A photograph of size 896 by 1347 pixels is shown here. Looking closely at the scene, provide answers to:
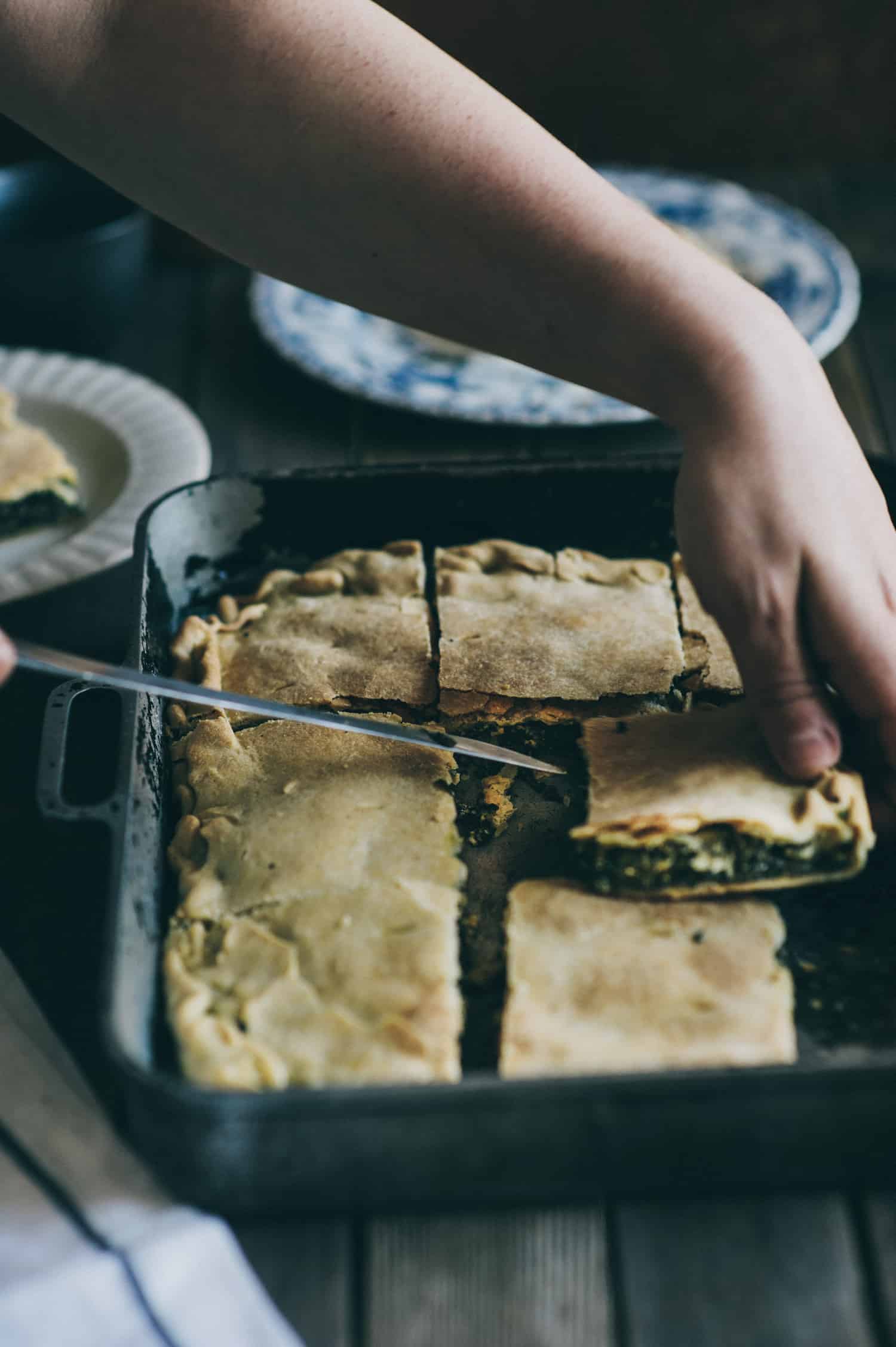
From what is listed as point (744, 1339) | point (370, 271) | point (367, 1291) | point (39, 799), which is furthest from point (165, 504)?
point (744, 1339)

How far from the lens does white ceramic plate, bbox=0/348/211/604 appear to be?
6.32ft

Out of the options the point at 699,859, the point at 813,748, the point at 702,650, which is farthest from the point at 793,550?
the point at 702,650

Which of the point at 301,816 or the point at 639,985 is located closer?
the point at 639,985

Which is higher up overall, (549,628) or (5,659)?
(5,659)

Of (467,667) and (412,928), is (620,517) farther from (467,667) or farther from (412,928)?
(412,928)

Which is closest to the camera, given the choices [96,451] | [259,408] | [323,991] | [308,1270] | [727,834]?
[308,1270]

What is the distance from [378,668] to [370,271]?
506 mm

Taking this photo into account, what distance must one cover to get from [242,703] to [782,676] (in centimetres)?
57

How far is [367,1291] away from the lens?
1.12 m

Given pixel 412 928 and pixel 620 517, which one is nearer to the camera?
pixel 412 928

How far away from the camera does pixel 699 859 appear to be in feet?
4.47

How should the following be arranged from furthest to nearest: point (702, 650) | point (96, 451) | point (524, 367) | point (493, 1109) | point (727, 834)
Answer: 1. point (96, 451)
2. point (524, 367)
3. point (702, 650)
4. point (727, 834)
5. point (493, 1109)

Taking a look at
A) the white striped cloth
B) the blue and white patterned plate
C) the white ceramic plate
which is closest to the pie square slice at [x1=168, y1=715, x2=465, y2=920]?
the white striped cloth

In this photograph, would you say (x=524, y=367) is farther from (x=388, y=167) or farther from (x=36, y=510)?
(x=36, y=510)
